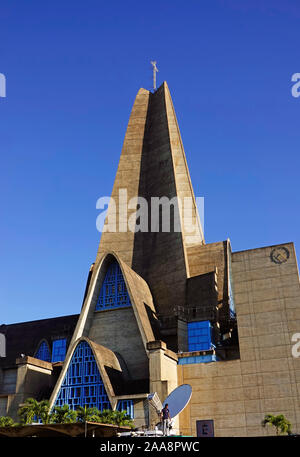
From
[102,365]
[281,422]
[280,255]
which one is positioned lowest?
[281,422]

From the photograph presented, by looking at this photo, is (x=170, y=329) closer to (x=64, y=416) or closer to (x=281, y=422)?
(x=281, y=422)

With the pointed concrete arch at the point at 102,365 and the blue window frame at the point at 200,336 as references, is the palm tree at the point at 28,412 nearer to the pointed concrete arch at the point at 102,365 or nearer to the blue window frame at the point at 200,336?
the pointed concrete arch at the point at 102,365

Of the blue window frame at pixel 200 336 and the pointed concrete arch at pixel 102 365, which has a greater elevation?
the blue window frame at pixel 200 336

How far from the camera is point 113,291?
44.3 m

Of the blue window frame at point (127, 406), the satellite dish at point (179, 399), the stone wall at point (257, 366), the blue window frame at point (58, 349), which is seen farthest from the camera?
the blue window frame at point (58, 349)

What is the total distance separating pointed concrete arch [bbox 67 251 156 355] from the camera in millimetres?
40875

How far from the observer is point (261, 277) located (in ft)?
127

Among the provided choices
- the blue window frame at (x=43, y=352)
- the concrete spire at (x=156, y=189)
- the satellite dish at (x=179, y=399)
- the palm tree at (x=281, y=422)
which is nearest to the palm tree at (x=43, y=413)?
the satellite dish at (x=179, y=399)

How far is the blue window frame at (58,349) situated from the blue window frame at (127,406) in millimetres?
15370

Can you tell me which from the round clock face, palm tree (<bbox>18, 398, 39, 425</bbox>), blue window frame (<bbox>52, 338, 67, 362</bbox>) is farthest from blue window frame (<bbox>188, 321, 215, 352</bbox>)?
palm tree (<bbox>18, 398, 39, 425</bbox>)

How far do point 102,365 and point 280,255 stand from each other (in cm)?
1636

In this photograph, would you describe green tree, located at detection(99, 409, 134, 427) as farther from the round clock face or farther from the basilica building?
the round clock face

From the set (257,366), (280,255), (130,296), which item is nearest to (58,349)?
(130,296)

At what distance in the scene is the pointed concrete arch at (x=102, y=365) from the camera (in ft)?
117
